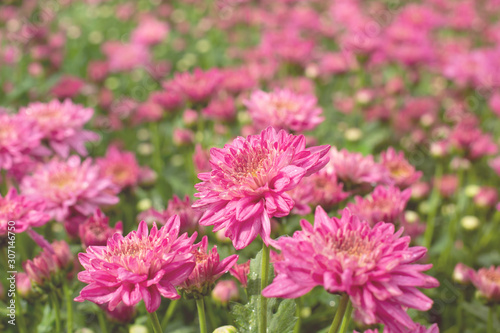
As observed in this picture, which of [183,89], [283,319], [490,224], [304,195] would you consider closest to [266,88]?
[183,89]

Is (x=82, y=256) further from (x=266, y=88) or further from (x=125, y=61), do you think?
(x=125, y=61)

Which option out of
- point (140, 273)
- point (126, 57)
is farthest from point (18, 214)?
point (126, 57)

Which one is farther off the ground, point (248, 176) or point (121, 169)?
point (121, 169)

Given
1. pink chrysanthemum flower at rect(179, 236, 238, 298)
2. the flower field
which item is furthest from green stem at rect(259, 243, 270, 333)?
pink chrysanthemum flower at rect(179, 236, 238, 298)

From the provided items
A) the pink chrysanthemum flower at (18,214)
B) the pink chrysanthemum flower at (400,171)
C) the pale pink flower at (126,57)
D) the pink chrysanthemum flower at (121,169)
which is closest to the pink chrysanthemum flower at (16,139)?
the pink chrysanthemum flower at (18,214)

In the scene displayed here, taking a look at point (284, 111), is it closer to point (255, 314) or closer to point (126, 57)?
point (255, 314)
